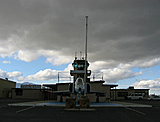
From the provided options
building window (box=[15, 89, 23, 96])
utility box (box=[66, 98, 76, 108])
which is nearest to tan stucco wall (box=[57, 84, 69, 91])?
utility box (box=[66, 98, 76, 108])

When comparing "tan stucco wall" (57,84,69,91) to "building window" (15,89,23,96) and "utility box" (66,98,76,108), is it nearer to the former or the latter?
"utility box" (66,98,76,108)

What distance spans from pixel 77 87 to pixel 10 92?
171ft

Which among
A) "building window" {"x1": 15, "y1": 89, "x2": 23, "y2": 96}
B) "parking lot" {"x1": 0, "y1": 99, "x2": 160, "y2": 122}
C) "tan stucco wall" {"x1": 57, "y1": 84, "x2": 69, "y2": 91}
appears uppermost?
"tan stucco wall" {"x1": 57, "y1": 84, "x2": 69, "y2": 91}

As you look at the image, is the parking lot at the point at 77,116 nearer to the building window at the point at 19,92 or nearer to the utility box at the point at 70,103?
the utility box at the point at 70,103

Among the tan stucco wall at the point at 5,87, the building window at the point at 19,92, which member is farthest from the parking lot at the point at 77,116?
the building window at the point at 19,92

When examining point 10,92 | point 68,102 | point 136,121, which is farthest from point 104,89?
point 10,92

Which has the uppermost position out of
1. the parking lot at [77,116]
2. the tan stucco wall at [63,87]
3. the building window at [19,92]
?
the tan stucco wall at [63,87]

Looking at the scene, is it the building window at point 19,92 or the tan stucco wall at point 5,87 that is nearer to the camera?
the tan stucco wall at point 5,87

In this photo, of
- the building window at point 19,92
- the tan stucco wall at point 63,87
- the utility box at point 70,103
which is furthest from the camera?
the building window at point 19,92

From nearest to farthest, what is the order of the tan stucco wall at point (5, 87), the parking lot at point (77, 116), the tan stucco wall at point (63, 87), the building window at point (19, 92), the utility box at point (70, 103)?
the parking lot at point (77, 116) < the utility box at point (70, 103) < the tan stucco wall at point (63, 87) < the tan stucco wall at point (5, 87) < the building window at point (19, 92)

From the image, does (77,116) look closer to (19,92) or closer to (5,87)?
(19,92)

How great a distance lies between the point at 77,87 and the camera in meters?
29.8

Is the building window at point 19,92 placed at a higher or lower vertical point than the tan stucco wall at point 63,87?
lower

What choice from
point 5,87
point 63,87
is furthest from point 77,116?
point 5,87
